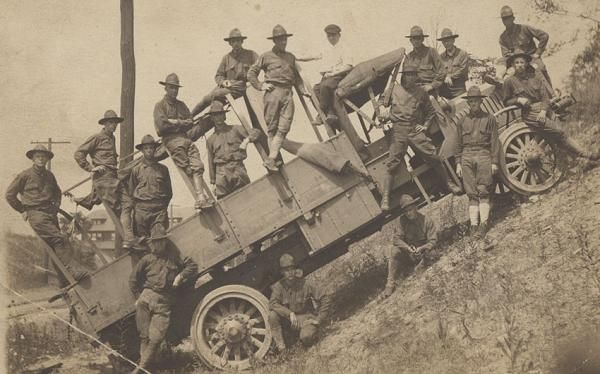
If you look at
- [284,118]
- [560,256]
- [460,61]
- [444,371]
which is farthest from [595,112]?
[444,371]

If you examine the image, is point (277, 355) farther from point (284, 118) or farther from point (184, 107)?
point (184, 107)

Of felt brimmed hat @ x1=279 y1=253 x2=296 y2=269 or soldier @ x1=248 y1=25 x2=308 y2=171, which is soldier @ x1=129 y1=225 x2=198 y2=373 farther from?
soldier @ x1=248 y1=25 x2=308 y2=171

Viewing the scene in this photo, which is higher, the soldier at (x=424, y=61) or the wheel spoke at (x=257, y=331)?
the soldier at (x=424, y=61)

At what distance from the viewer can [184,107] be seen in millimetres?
9922

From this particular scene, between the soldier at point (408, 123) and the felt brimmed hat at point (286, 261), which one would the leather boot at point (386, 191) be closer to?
Answer: the soldier at point (408, 123)

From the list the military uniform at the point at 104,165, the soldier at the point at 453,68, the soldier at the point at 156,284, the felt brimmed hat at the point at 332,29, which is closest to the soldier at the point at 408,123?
the soldier at the point at 453,68

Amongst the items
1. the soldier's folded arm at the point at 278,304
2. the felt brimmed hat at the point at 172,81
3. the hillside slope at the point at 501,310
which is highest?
the felt brimmed hat at the point at 172,81

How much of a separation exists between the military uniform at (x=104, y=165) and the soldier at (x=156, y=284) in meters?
0.84

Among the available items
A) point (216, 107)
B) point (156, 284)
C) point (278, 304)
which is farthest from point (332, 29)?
point (156, 284)

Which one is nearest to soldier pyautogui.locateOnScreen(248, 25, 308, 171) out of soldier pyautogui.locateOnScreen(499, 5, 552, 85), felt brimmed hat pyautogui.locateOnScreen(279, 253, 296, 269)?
felt brimmed hat pyautogui.locateOnScreen(279, 253, 296, 269)

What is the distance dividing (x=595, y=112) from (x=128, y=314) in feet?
26.3

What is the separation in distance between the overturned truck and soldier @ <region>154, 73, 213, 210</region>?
1.45 feet

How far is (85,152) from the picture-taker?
9.73m

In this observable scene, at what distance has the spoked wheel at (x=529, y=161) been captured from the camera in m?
9.53
